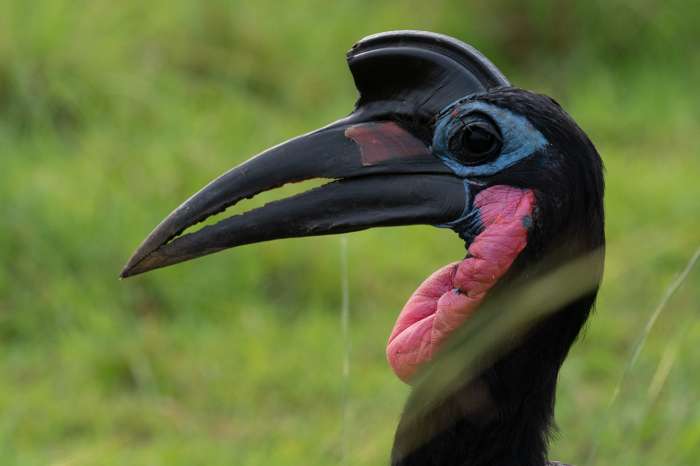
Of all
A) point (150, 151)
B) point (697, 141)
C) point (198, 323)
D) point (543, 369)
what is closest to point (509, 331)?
point (543, 369)

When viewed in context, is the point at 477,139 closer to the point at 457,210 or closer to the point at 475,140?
the point at 475,140

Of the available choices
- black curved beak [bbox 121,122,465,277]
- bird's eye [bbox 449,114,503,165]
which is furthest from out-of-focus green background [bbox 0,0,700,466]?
bird's eye [bbox 449,114,503,165]

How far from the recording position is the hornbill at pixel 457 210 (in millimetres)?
2424

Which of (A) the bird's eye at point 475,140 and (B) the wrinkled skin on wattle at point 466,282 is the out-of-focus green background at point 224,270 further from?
(A) the bird's eye at point 475,140

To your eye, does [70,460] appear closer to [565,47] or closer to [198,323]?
[198,323]

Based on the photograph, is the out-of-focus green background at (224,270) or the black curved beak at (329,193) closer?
the black curved beak at (329,193)

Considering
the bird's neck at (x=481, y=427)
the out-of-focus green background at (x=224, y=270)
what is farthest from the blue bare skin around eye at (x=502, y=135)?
the out-of-focus green background at (x=224, y=270)

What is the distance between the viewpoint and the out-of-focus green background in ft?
12.5

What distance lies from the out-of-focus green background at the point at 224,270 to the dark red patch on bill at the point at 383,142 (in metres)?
0.71

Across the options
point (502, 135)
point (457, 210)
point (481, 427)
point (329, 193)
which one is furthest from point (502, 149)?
point (481, 427)

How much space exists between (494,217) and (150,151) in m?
2.62

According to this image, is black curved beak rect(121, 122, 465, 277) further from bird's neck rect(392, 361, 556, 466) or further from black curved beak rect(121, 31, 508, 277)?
bird's neck rect(392, 361, 556, 466)

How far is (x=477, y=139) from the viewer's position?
2.48 metres

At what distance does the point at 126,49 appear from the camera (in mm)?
5395
